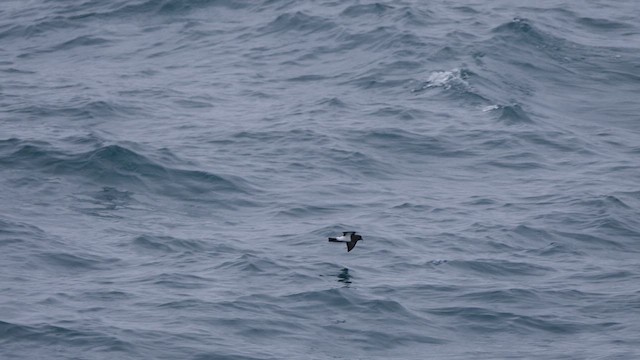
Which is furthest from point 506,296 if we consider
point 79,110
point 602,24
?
point 602,24

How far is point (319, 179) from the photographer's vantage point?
1542 inches

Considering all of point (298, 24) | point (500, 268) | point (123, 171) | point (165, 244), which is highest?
point (298, 24)

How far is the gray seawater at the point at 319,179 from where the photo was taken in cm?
3031

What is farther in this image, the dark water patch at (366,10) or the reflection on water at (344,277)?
the dark water patch at (366,10)

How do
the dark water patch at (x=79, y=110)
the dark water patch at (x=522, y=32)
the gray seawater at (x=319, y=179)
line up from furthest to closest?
1. the dark water patch at (x=522, y=32)
2. the dark water patch at (x=79, y=110)
3. the gray seawater at (x=319, y=179)

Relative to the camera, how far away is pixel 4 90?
4716 cm

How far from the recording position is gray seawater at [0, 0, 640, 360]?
30.3 metres

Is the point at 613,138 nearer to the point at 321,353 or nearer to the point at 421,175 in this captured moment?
the point at 421,175

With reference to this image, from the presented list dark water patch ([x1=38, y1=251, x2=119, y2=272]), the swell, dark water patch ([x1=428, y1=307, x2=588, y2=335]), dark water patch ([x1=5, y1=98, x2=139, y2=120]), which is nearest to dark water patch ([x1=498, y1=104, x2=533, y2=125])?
the swell

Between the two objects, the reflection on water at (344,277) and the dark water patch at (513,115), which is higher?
the reflection on water at (344,277)

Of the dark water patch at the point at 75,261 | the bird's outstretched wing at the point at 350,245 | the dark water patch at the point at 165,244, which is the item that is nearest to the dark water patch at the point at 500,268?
the bird's outstretched wing at the point at 350,245

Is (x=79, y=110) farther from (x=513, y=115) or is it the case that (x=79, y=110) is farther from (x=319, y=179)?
(x=513, y=115)

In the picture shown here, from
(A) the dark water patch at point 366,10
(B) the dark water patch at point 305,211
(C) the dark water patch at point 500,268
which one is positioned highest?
(A) the dark water patch at point 366,10

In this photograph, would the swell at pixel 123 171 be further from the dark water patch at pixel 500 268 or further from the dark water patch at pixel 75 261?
the dark water patch at pixel 500 268
